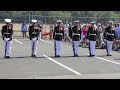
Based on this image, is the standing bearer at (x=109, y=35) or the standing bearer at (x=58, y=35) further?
the standing bearer at (x=109, y=35)

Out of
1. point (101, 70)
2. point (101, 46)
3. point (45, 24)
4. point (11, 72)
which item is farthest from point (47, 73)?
point (45, 24)

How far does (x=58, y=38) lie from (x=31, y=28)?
136 cm

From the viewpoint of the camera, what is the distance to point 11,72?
9414mm

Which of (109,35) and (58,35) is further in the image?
(109,35)

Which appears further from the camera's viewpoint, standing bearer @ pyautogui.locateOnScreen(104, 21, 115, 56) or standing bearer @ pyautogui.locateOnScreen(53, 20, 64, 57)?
standing bearer @ pyautogui.locateOnScreen(104, 21, 115, 56)

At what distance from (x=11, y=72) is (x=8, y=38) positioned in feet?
13.3

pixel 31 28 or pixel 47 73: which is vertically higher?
pixel 31 28

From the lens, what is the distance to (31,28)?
13.9 metres

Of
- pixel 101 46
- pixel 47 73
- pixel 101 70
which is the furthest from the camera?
pixel 101 46
